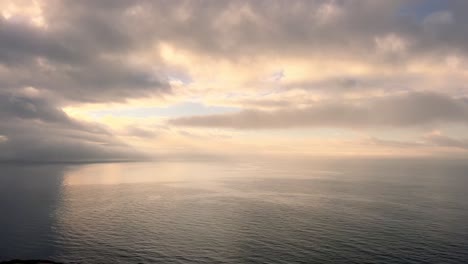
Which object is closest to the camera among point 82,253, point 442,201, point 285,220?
point 82,253

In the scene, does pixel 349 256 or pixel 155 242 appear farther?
pixel 155 242

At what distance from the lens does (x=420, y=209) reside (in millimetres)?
156125

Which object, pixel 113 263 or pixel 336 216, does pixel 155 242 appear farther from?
pixel 336 216

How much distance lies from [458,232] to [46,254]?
146411 mm

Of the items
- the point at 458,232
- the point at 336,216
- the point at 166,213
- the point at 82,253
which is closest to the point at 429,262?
the point at 458,232

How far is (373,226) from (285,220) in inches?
1429

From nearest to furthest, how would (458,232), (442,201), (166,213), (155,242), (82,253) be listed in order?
1. (82,253)
2. (155,242)
3. (458,232)
4. (166,213)
5. (442,201)

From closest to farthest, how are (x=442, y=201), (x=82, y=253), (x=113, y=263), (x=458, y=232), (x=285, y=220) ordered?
(x=113, y=263) < (x=82, y=253) < (x=458, y=232) < (x=285, y=220) < (x=442, y=201)

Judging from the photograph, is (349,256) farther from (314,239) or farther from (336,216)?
(336,216)

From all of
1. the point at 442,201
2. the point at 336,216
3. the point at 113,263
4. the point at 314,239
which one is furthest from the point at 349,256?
the point at 442,201

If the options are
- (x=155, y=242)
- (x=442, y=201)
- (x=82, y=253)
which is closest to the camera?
(x=82, y=253)

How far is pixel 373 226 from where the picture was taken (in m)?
119

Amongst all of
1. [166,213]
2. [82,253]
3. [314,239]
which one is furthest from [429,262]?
[166,213]

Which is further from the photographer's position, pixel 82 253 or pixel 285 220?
pixel 285 220
